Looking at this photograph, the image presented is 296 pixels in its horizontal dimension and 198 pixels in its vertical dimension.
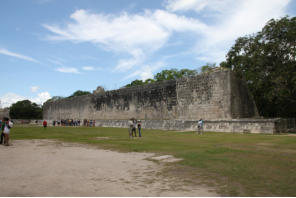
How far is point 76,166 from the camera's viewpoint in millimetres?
5363

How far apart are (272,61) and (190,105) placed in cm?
624

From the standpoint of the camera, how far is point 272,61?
16500 millimetres

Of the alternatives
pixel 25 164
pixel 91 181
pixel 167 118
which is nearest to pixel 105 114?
pixel 167 118

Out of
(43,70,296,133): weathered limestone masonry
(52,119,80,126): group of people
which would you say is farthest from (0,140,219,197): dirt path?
(52,119,80,126): group of people

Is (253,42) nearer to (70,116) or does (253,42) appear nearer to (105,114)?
(105,114)

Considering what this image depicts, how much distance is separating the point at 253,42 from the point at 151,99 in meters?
8.99

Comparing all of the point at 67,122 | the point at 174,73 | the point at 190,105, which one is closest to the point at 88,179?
the point at 190,105

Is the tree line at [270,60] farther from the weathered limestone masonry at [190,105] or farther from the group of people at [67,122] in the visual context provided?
the group of people at [67,122]

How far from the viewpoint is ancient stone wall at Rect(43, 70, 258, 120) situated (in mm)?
16328

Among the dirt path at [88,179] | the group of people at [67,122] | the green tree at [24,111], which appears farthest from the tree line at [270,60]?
the green tree at [24,111]

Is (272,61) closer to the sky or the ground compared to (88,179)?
closer to the sky

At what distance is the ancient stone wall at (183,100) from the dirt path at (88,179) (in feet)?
38.0

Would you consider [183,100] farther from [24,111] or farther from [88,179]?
[24,111]

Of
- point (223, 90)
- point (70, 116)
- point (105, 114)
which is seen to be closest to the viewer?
point (223, 90)
